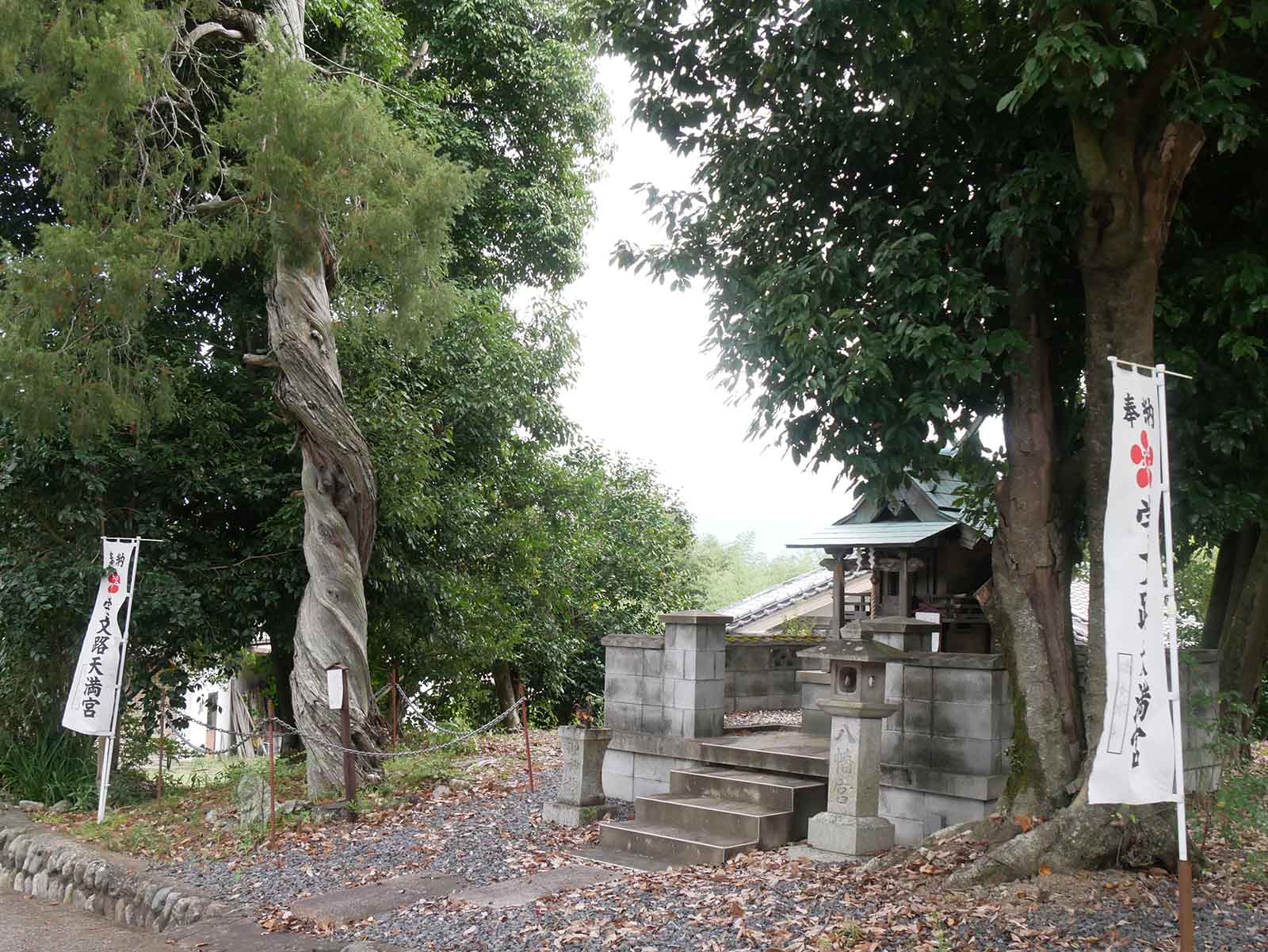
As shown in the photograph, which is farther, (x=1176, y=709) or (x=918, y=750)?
(x=918, y=750)

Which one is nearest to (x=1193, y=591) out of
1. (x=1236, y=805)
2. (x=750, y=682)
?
(x=750, y=682)

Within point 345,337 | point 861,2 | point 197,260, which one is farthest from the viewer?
point 345,337

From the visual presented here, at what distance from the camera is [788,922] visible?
5992 mm

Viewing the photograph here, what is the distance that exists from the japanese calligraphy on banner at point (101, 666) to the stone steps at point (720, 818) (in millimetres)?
5367

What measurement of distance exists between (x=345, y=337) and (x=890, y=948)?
9.74 meters

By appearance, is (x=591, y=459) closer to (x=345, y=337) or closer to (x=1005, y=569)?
(x=345, y=337)

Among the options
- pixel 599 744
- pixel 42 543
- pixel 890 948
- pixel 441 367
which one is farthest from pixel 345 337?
pixel 890 948

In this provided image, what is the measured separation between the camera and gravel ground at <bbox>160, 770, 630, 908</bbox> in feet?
25.3

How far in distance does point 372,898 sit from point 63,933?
8.85 feet

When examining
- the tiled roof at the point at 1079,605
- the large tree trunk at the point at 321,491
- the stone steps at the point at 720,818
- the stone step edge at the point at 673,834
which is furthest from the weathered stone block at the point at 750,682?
the tiled roof at the point at 1079,605

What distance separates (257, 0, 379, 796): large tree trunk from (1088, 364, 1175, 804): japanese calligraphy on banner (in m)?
7.44

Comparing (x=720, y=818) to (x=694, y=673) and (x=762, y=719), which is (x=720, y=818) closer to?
(x=694, y=673)

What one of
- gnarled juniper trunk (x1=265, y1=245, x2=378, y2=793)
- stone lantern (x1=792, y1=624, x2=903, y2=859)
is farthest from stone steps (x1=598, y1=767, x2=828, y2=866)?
gnarled juniper trunk (x1=265, y1=245, x2=378, y2=793)

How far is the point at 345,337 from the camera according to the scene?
12.8m
